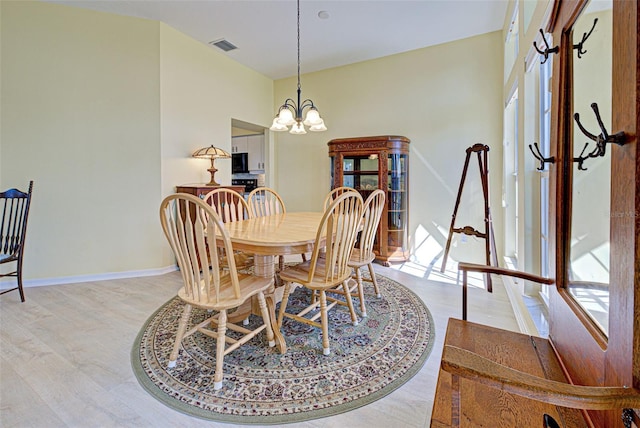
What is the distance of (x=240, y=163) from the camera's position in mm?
5844

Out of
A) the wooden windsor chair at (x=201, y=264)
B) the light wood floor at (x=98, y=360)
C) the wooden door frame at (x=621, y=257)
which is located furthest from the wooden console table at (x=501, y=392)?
the wooden windsor chair at (x=201, y=264)

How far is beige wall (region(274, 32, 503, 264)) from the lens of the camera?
12.1 ft

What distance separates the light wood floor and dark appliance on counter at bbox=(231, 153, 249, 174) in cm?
319

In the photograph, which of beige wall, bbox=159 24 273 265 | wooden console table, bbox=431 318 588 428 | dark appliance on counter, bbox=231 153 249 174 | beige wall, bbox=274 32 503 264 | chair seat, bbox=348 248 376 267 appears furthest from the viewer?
dark appliance on counter, bbox=231 153 249 174

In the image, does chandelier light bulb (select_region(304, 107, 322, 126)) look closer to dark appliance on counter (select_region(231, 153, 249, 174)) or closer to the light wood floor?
the light wood floor

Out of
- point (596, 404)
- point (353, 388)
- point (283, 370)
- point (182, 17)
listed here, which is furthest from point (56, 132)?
point (596, 404)

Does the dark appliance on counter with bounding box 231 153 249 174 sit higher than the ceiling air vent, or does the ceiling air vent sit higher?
the ceiling air vent

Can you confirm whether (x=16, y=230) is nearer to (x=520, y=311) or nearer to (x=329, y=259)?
(x=329, y=259)

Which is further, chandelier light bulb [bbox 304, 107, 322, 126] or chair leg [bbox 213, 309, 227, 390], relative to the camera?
chandelier light bulb [bbox 304, 107, 322, 126]

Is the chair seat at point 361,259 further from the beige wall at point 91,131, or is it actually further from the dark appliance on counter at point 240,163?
the dark appliance on counter at point 240,163

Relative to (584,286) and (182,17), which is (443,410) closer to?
(584,286)

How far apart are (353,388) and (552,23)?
1894 millimetres

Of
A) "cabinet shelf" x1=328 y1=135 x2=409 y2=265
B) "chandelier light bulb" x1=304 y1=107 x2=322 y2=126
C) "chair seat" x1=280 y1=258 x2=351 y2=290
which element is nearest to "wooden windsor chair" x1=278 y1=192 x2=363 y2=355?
"chair seat" x1=280 y1=258 x2=351 y2=290

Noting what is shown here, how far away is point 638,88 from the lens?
605mm
